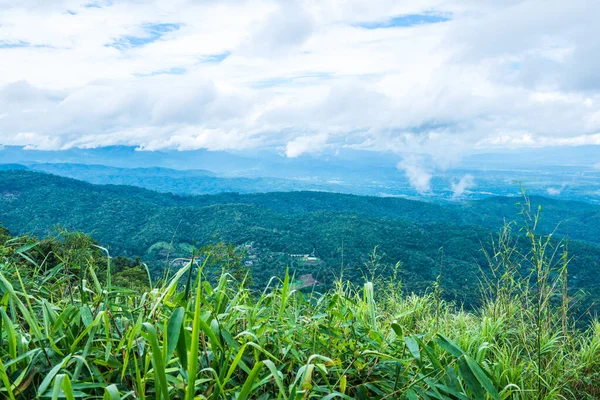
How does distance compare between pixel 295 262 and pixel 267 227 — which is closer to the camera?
pixel 295 262

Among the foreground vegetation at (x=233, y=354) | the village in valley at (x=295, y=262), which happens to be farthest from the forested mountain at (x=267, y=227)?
the foreground vegetation at (x=233, y=354)

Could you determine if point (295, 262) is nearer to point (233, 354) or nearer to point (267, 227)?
point (233, 354)

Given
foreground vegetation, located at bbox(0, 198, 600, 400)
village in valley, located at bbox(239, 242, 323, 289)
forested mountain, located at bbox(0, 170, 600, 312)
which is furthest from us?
forested mountain, located at bbox(0, 170, 600, 312)

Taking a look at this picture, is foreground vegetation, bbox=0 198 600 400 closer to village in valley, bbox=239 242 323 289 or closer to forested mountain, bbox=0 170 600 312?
village in valley, bbox=239 242 323 289

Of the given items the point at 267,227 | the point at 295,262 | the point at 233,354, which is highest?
the point at 233,354

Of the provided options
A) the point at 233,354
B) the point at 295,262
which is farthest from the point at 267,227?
the point at 233,354

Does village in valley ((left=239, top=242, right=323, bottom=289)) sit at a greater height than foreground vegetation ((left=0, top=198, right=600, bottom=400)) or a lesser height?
lesser

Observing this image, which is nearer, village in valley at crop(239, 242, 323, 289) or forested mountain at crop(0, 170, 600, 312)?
village in valley at crop(239, 242, 323, 289)

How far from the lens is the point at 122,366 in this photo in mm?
1477

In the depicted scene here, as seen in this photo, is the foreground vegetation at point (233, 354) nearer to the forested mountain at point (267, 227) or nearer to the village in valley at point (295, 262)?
the village in valley at point (295, 262)

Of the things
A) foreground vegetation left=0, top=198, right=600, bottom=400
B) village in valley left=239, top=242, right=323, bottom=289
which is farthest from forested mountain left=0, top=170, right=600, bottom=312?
foreground vegetation left=0, top=198, right=600, bottom=400

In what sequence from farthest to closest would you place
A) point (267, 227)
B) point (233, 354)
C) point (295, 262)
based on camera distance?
1. point (267, 227)
2. point (295, 262)
3. point (233, 354)

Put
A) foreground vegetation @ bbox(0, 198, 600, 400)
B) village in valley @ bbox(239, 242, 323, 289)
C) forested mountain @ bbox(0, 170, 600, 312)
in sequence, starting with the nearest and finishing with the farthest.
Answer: foreground vegetation @ bbox(0, 198, 600, 400) → village in valley @ bbox(239, 242, 323, 289) → forested mountain @ bbox(0, 170, 600, 312)

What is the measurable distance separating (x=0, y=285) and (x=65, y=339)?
1.49 feet
